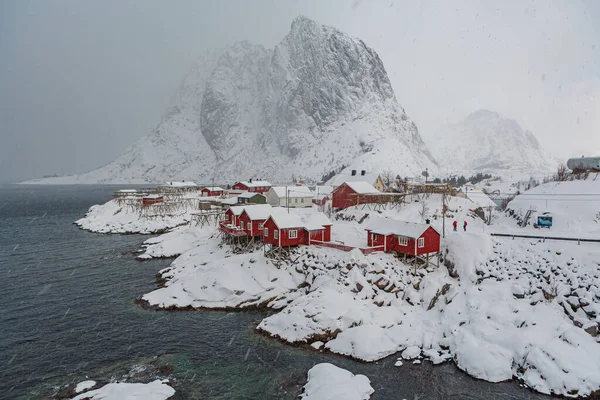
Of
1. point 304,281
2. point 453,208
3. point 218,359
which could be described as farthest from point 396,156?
point 218,359

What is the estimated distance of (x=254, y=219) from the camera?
1826 inches

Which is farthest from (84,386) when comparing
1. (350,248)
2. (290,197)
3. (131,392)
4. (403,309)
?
(290,197)

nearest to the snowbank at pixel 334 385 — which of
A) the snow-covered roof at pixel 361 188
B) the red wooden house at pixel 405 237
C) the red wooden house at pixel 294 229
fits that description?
the red wooden house at pixel 405 237

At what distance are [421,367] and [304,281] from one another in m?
15.3

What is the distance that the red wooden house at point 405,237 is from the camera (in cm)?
3644

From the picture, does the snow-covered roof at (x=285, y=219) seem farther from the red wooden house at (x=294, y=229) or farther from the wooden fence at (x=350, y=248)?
the wooden fence at (x=350, y=248)

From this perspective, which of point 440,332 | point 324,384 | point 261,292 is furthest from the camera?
point 261,292

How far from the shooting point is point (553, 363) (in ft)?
73.5

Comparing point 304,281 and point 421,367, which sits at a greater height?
point 304,281

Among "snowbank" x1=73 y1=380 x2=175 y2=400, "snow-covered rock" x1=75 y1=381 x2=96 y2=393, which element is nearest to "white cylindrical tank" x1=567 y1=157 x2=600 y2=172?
"snowbank" x1=73 y1=380 x2=175 y2=400

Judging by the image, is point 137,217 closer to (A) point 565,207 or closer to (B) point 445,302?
(B) point 445,302

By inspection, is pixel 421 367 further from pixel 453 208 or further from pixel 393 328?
pixel 453 208

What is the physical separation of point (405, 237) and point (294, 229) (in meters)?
12.6

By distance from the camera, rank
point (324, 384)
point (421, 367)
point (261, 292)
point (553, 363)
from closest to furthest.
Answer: point (324, 384) < point (553, 363) < point (421, 367) < point (261, 292)
